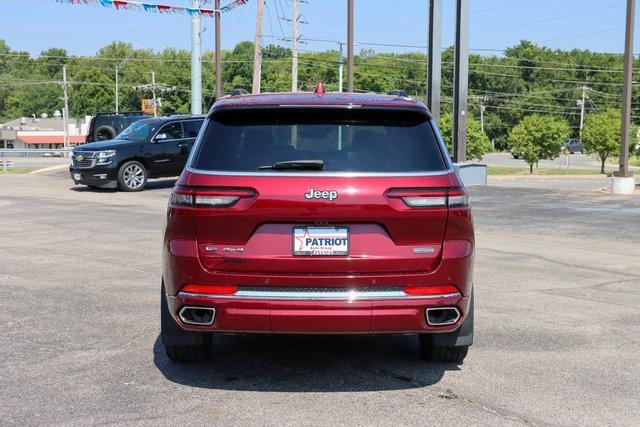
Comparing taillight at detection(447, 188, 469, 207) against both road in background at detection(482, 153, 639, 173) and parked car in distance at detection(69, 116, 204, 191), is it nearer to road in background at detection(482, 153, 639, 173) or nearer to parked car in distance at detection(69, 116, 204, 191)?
parked car in distance at detection(69, 116, 204, 191)

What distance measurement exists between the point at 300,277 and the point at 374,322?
1.61 feet

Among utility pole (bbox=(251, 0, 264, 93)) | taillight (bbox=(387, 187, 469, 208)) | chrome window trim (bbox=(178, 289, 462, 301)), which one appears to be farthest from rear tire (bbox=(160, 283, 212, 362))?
utility pole (bbox=(251, 0, 264, 93))

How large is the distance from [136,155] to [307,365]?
1625cm

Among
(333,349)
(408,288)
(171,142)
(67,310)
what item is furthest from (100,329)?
(171,142)

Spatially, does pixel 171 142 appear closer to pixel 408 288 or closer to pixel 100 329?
pixel 100 329

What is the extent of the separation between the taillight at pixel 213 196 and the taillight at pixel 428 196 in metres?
0.84

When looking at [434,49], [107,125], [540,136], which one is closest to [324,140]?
Answer: [434,49]

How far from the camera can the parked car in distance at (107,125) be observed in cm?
2709

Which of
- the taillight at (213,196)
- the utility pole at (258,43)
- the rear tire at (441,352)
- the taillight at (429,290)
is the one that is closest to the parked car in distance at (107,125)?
the utility pole at (258,43)

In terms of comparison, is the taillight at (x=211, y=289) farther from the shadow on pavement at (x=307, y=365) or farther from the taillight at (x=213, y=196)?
the shadow on pavement at (x=307, y=365)

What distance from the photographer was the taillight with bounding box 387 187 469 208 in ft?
14.8

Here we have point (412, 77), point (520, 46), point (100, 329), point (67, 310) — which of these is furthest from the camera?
point (520, 46)

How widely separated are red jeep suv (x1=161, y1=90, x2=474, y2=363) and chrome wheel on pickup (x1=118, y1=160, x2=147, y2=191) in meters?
16.4

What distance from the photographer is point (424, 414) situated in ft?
14.5
